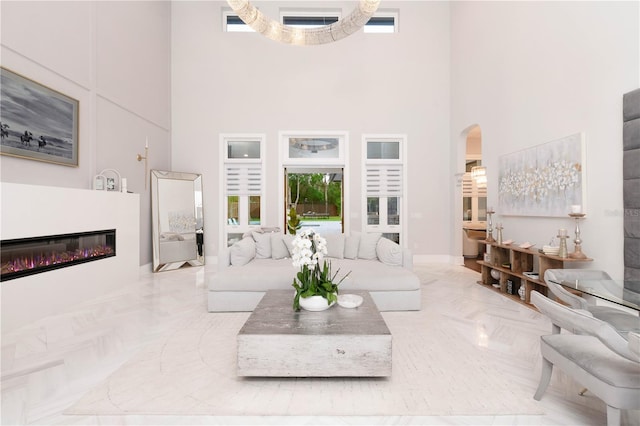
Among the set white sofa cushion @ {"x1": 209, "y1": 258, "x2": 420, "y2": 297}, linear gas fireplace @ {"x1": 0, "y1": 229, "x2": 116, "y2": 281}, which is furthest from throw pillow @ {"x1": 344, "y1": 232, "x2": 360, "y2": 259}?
linear gas fireplace @ {"x1": 0, "y1": 229, "x2": 116, "y2": 281}

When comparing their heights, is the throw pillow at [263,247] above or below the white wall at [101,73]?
below

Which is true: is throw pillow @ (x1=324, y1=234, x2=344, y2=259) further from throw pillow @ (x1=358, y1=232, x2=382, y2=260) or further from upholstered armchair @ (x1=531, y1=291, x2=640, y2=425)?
upholstered armchair @ (x1=531, y1=291, x2=640, y2=425)

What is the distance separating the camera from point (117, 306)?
3.79m

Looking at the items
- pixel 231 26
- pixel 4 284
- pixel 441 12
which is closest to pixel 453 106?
pixel 441 12

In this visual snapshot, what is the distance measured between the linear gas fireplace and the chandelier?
353cm

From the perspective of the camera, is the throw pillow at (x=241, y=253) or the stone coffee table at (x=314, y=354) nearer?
the stone coffee table at (x=314, y=354)

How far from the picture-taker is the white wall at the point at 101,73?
3.55 m

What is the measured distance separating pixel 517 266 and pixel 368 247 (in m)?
1.96

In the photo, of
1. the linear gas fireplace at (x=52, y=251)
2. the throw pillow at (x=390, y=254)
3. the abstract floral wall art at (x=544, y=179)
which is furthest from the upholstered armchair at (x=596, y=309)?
the linear gas fireplace at (x=52, y=251)

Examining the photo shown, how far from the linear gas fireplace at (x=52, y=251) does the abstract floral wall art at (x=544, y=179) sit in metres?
5.91

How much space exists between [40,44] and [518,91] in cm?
623

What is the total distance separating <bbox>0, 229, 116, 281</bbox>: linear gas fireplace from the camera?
10.3 feet

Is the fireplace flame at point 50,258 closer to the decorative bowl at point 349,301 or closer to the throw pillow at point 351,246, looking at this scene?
the decorative bowl at point 349,301

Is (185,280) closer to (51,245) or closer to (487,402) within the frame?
(51,245)
